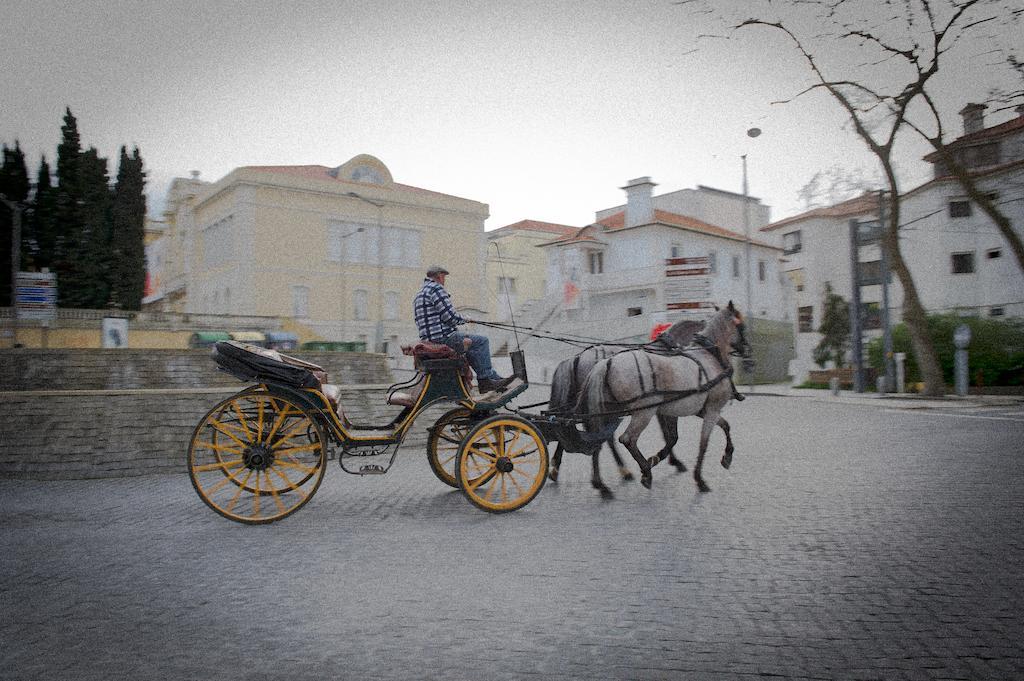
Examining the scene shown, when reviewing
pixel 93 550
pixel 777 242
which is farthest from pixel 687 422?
pixel 777 242

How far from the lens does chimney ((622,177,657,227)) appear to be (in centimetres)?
3944

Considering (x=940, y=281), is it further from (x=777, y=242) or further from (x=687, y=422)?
(x=687, y=422)

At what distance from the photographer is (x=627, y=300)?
39.9 metres

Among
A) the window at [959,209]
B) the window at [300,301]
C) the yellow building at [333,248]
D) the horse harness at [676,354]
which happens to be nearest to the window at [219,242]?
the yellow building at [333,248]

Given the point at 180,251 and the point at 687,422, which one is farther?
the point at 180,251

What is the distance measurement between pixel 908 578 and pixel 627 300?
3560 centimetres

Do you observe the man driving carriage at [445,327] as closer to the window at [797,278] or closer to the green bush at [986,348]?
the green bush at [986,348]

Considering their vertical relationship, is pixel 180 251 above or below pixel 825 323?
above

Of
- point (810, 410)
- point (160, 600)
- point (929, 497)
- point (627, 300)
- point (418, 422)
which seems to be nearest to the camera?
point (160, 600)

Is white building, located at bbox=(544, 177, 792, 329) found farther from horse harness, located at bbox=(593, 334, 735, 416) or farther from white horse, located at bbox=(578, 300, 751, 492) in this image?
white horse, located at bbox=(578, 300, 751, 492)

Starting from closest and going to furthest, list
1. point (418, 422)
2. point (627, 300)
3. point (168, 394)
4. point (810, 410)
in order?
point (168, 394)
point (418, 422)
point (810, 410)
point (627, 300)

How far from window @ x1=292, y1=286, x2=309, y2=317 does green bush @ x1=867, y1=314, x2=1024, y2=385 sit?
83.0ft

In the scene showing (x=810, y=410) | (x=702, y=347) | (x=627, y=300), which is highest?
(x=627, y=300)

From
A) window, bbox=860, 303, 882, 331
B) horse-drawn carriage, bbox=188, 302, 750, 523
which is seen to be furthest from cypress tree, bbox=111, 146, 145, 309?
window, bbox=860, 303, 882, 331
